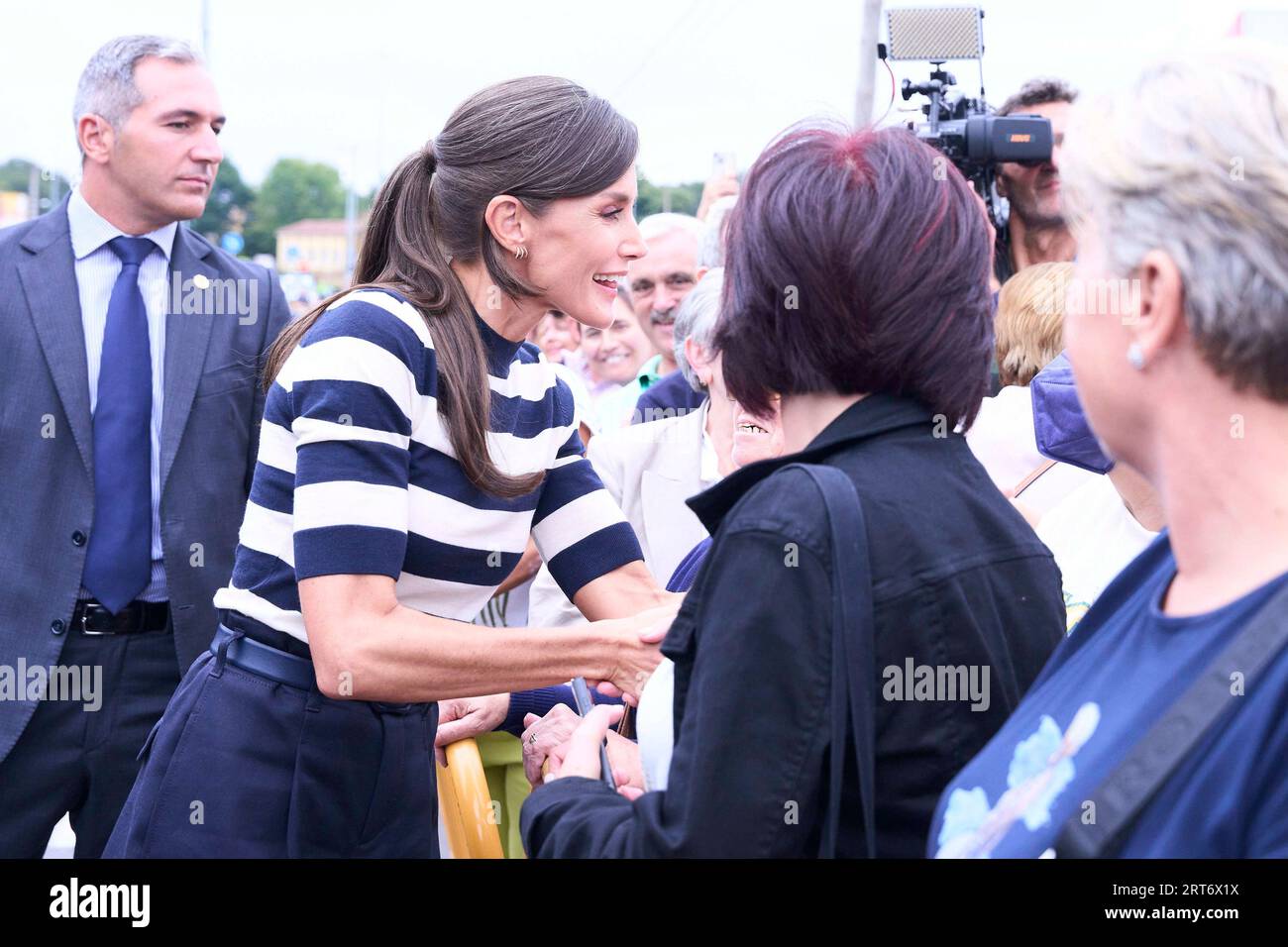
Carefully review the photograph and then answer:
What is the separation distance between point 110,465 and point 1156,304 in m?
2.66

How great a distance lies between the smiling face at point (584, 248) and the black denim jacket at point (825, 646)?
0.88 metres

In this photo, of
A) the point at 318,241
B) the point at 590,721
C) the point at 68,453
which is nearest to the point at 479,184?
the point at 590,721

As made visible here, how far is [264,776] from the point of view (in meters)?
2.03

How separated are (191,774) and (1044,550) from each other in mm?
1344

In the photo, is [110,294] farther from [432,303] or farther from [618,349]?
[618,349]

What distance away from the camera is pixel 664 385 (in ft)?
14.4

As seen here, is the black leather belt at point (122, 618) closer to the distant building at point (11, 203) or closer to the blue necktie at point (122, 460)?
the blue necktie at point (122, 460)

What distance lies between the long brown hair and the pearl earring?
120cm

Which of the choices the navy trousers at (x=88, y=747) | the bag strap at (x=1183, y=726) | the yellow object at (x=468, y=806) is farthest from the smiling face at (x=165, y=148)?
the bag strap at (x=1183, y=726)

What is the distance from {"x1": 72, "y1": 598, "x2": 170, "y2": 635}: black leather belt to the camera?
3025mm

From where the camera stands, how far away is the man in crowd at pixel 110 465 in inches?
117

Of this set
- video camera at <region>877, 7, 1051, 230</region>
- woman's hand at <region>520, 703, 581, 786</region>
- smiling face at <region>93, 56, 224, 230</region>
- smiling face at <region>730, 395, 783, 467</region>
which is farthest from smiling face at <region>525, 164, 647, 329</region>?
video camera at <region>877, 7, 1051, 230</region>
